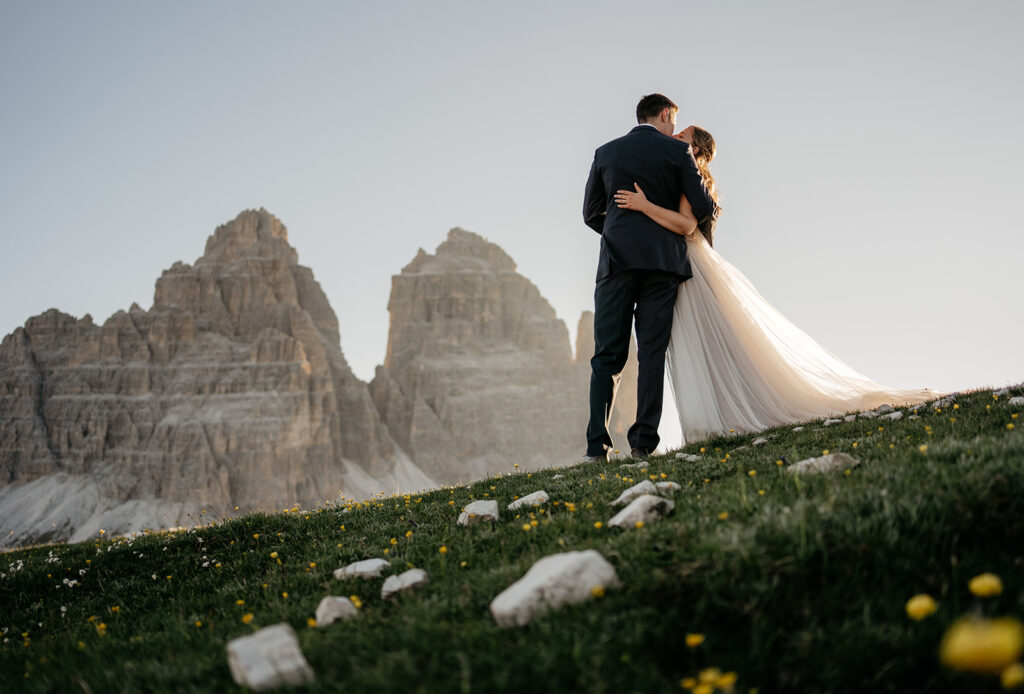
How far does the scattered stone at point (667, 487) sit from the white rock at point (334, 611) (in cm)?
256

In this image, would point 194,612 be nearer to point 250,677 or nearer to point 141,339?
point 250,677

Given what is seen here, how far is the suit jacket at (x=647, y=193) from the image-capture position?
9133mm

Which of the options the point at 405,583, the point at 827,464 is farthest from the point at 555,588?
the point at 827,464

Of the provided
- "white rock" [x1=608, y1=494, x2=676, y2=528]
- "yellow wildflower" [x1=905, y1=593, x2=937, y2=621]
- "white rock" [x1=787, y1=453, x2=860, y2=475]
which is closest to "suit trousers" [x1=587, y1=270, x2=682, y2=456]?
"white rock" [x1=787, y1=453, x2=860, y2=475]

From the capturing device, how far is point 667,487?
498 centimetres

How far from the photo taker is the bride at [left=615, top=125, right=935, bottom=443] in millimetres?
9555

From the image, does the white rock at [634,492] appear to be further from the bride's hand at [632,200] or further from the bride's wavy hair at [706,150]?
the bride's wavy hair at [706,150]

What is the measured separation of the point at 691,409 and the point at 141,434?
17180 centimetres

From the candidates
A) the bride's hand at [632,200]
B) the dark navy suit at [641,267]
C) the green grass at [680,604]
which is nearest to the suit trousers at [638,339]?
the dark navy suit at [641,267]

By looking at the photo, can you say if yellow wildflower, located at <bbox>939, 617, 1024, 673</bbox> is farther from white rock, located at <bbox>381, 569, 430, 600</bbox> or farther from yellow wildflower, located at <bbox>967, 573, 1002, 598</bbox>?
white rock, located at <bbox>381, 569, 430, 600</bbox>

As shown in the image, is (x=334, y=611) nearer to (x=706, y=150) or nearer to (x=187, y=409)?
(x=706, y=150)

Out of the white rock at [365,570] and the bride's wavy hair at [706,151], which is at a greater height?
the bride's wavy hair at [706,151]

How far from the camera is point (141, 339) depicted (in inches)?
6481

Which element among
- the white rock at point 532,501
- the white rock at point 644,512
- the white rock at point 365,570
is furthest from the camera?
the white rock at point 532,501
